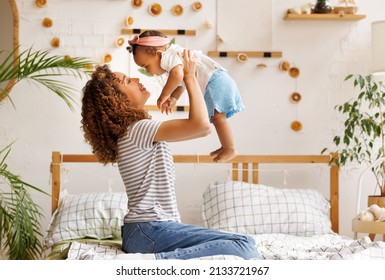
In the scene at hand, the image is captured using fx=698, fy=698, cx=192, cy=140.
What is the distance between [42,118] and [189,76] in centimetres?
243

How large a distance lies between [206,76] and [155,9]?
2003 millimetres

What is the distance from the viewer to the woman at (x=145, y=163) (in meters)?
2.10

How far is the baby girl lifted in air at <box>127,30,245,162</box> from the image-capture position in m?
Result: 2.30

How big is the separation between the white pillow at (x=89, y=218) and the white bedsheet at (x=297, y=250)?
746 mm

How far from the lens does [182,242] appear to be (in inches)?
85.4

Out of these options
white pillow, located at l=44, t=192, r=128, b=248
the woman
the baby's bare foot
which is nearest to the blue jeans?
the woman

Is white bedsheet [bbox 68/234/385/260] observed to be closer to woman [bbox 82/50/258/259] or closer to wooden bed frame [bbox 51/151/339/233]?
woman [bbox 82/50/258/259]

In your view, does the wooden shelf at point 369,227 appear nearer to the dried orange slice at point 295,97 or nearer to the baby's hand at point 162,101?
the dried orange slice at point 295,97

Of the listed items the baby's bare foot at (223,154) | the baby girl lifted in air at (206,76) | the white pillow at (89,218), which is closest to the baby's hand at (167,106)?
the baby girl lifted in air at (206,76)

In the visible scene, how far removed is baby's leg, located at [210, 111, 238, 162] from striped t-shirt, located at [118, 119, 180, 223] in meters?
0.17


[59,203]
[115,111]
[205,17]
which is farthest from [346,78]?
[115,111]

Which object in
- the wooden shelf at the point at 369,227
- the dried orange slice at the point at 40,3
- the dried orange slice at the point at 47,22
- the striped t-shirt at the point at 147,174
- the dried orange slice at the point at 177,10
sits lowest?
the wooden shelf at the point at 369,227

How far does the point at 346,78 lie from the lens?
13.4 feet

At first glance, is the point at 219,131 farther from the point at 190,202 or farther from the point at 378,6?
the point at 378,6
